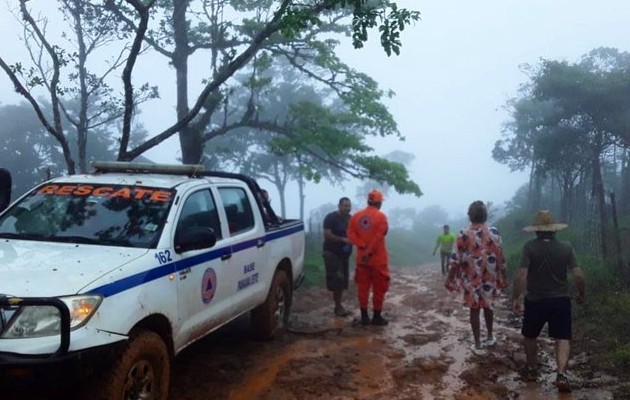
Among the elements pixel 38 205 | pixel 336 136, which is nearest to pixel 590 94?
pixel 336 136

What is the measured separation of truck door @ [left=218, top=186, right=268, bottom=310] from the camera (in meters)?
5.73

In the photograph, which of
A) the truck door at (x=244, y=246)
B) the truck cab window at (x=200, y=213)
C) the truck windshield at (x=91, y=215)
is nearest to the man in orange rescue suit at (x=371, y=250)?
the truck door at (x=244, y=246)

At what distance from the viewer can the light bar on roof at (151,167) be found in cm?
562

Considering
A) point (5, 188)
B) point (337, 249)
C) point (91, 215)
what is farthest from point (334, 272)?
point (91, 215)

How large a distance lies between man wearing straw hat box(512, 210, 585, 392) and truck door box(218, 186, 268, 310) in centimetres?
259

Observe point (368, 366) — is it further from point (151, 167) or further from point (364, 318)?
point (151, 167)

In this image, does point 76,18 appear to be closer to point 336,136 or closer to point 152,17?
point 152,17

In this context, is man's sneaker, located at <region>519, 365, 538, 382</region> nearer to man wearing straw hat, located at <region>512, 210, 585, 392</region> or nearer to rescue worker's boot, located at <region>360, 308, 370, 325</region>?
man wearing straw hat, located at <region>512, 210, 585, 392</region>

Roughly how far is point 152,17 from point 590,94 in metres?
14.8

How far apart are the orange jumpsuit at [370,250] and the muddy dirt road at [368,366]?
54 centimetres

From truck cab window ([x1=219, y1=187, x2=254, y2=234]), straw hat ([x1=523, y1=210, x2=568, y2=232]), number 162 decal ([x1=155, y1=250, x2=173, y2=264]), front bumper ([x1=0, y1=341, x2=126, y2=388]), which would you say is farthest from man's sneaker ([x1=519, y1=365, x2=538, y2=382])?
front bumper ([x1=0, y1=341, x2=126, y2=388])

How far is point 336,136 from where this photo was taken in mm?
14734

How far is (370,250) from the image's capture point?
26.3ft

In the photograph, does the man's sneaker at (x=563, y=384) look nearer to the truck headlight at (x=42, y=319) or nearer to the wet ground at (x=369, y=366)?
the wet ground at (x=369, y=366)
